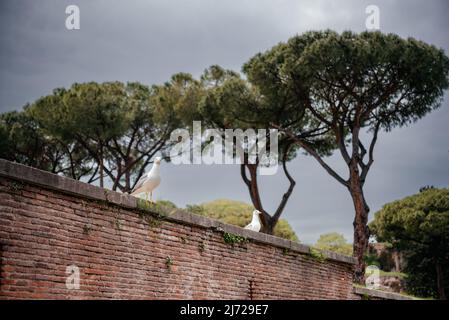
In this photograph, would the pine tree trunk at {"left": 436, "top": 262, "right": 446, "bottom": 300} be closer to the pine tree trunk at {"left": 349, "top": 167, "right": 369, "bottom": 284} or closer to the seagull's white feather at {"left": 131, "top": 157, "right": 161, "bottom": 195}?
the pine tree trunk at {"left": 349, "top": 167, "right": 369, "bottom": 284}

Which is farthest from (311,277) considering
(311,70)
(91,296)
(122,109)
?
(122,109)

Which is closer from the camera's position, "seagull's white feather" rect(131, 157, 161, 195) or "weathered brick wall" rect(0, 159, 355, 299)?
"weathered brick wall" rect(0, 159, 355, 299)

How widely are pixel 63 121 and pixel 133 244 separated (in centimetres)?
1645

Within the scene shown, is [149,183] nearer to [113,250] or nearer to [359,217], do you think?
[113,250]

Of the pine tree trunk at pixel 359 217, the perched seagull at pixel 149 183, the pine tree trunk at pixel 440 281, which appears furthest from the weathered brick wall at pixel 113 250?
the pine tree trunk at pixel 440 281

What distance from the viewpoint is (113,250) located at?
6348mm

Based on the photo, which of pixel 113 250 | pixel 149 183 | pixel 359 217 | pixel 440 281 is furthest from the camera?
pixel 440 281

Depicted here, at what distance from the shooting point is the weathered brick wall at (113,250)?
17.5 ft

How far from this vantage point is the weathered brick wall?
5.33 meters

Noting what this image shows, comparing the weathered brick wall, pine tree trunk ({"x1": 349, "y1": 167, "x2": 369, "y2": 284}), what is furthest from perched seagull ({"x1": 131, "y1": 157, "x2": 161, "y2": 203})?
pine tree trunk ({"x1": 349, "y1": 167, "x2": 369, "y2": 284})

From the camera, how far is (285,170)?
21.0 m

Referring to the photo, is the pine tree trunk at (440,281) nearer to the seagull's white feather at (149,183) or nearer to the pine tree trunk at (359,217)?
the pine tree trunk at (359,217)

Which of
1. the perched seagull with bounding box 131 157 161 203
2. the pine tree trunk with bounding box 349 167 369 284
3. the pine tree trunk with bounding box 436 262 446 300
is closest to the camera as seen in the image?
the perched seagull with bounding box 131 157 161 203

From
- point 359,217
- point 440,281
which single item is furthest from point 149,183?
point 440,281
